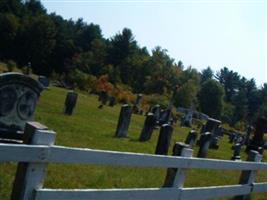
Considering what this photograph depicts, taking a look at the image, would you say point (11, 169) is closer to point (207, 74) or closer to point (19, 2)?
point (19, 2)

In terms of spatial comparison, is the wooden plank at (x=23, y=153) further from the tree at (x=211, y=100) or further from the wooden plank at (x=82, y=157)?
the tree at (x=211, y=100)

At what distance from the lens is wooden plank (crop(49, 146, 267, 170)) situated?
537cm

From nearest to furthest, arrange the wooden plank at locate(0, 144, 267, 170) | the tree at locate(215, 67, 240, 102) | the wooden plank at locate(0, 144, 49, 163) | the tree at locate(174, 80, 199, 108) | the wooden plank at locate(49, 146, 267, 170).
Result: the wooden plank at locate(0, 144, 49, 163)
the wooden plank at locate(0, 144, 267, 170)
the wooden plank at locate(49, 146, 267, 170)
the tree at locate(174, 80, 199, 108)
the tree at locate(215, 67, 240, 102)

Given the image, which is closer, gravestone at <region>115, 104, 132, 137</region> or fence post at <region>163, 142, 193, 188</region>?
fence post at <region>163, 142, 193, 188</region>

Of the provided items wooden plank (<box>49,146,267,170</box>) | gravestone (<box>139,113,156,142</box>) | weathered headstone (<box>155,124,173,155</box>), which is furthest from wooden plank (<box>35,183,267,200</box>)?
gravestone (<box>139,113,156,142</box>)

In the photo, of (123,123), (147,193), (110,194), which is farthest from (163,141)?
(110,194)

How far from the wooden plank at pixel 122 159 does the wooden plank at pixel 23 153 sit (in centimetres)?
13

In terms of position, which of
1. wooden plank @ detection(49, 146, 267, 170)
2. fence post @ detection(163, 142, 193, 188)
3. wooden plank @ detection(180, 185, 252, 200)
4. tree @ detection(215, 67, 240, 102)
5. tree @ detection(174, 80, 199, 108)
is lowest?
wooden plank @ detection(180, 185, 252, 200)

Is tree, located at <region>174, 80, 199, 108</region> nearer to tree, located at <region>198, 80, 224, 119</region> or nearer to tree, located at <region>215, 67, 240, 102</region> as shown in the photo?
tree, located at <region>198, 80, 224, 119</region>

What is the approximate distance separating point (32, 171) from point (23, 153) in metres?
0.33

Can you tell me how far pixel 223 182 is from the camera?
13.4 m

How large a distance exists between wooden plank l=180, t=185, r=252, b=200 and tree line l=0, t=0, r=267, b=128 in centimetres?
6028

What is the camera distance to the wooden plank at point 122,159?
17.6 ft

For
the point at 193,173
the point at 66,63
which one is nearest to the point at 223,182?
the point at 193,173
